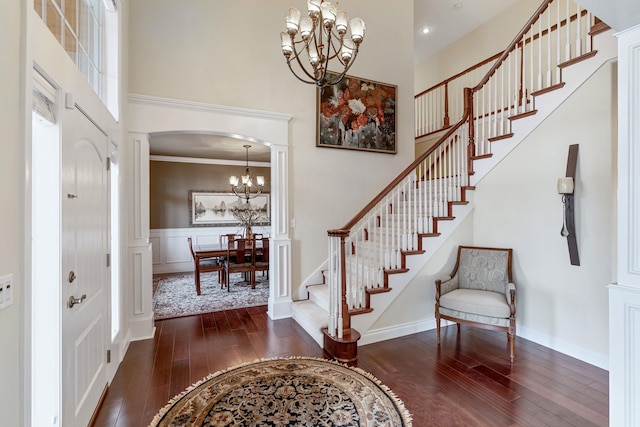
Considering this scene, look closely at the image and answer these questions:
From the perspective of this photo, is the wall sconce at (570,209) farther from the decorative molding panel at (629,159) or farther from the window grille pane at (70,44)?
the window grille pane at (70,44)

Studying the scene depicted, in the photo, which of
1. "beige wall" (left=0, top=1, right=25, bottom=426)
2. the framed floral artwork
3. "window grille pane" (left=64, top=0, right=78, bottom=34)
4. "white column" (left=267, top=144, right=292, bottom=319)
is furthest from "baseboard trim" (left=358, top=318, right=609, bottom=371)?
"window grille pane" (left=64, top=0, right=78, bottom=34)

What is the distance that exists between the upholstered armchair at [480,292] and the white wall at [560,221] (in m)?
0.28

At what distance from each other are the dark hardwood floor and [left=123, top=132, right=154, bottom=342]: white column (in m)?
0.26

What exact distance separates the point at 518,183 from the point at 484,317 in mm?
1586

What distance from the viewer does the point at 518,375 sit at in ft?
8.22

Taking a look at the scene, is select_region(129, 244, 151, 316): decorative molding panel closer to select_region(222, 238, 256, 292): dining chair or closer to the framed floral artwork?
select_region(222, 238, 256, 292): dining chair

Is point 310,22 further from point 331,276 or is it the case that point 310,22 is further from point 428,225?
point 428,225

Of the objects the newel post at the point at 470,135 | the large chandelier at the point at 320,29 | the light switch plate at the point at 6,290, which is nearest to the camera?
the light switch plate at the point at 6,290

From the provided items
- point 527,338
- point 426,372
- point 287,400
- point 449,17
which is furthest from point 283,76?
point 527,338

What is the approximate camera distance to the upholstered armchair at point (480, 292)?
9.20 ft

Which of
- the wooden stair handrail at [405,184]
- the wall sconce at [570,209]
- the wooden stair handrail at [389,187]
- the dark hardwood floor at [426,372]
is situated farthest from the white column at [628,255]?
the wooden stair handrail at [389,187]

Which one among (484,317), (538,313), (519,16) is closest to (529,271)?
(538,313)

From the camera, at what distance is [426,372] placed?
8.46ft

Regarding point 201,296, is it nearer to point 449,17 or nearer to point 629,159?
point 629,159
